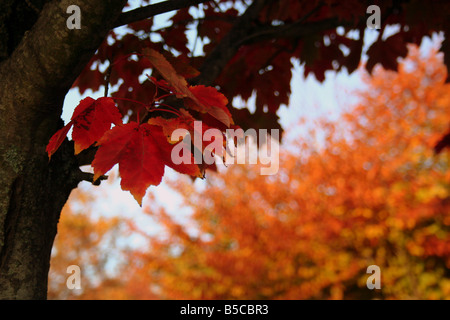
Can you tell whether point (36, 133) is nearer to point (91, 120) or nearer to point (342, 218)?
point (91, 120)

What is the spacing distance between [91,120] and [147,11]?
0.43 metres

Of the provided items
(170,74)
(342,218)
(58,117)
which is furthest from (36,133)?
(342,218)

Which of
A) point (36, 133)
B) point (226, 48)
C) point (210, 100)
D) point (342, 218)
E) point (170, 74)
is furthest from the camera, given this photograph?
point (342, 218)

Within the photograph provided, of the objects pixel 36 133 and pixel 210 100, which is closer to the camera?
pixel 210 100

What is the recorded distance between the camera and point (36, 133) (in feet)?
3.61

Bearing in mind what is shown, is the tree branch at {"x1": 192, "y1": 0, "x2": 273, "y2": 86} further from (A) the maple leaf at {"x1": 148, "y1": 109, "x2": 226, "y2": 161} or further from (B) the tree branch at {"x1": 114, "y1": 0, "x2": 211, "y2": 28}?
(A) the maple leaf at {"x1": 148, "y1": 109, "x2": 226, "y2": 161}

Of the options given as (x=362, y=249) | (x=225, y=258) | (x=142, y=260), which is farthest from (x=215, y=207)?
(x=362, y=249)

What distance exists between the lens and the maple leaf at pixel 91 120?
959 millimetres

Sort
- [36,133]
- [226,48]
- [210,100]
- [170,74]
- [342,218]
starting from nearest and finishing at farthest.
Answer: [170,74] < [210,100] < [36,133] < [226,48] < [342,218]

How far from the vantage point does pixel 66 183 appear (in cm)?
121

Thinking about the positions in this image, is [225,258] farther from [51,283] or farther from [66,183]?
[51,283]

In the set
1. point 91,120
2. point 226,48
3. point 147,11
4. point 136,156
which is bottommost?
point 136,156

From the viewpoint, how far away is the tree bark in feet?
3.13
